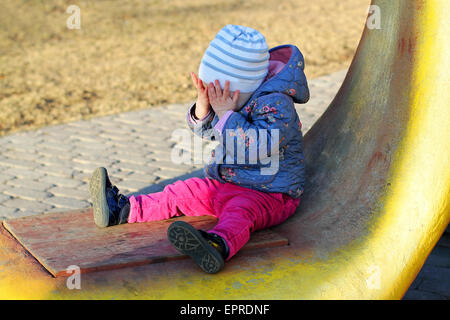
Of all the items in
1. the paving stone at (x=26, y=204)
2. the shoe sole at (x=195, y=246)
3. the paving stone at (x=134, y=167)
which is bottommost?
the paving stone at (x=26, y=204)

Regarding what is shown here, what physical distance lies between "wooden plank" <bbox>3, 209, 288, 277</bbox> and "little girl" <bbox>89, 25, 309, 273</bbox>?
0.09 meters

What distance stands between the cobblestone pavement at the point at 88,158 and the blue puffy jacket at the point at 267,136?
3.38ft

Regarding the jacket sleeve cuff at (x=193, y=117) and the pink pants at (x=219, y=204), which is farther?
the jacket sleeve cuff at (x=193, y=117)

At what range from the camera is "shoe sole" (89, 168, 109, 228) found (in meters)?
3.04

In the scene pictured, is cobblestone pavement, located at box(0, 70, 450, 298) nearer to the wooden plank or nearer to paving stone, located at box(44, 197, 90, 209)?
paving stone, located at box(44, 197, 90, 209)

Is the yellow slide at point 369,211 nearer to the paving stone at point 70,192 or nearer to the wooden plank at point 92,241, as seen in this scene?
the wooden plank at point 92,241

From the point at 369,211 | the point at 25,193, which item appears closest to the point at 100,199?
the point at 369,211

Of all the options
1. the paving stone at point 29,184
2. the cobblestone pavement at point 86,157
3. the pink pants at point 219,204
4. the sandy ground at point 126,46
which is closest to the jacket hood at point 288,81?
the pink pants at point 219,204

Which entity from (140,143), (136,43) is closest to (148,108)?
(140,143)

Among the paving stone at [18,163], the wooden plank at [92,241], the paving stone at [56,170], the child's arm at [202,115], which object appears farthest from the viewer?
the paving stone at [18,163]

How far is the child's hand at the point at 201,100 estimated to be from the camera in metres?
3.08

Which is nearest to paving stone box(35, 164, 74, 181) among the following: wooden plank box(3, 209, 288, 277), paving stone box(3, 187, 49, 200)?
paving stone box(3, 187, 49, 200)

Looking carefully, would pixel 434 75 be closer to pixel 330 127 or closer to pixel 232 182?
pixel 330 127
